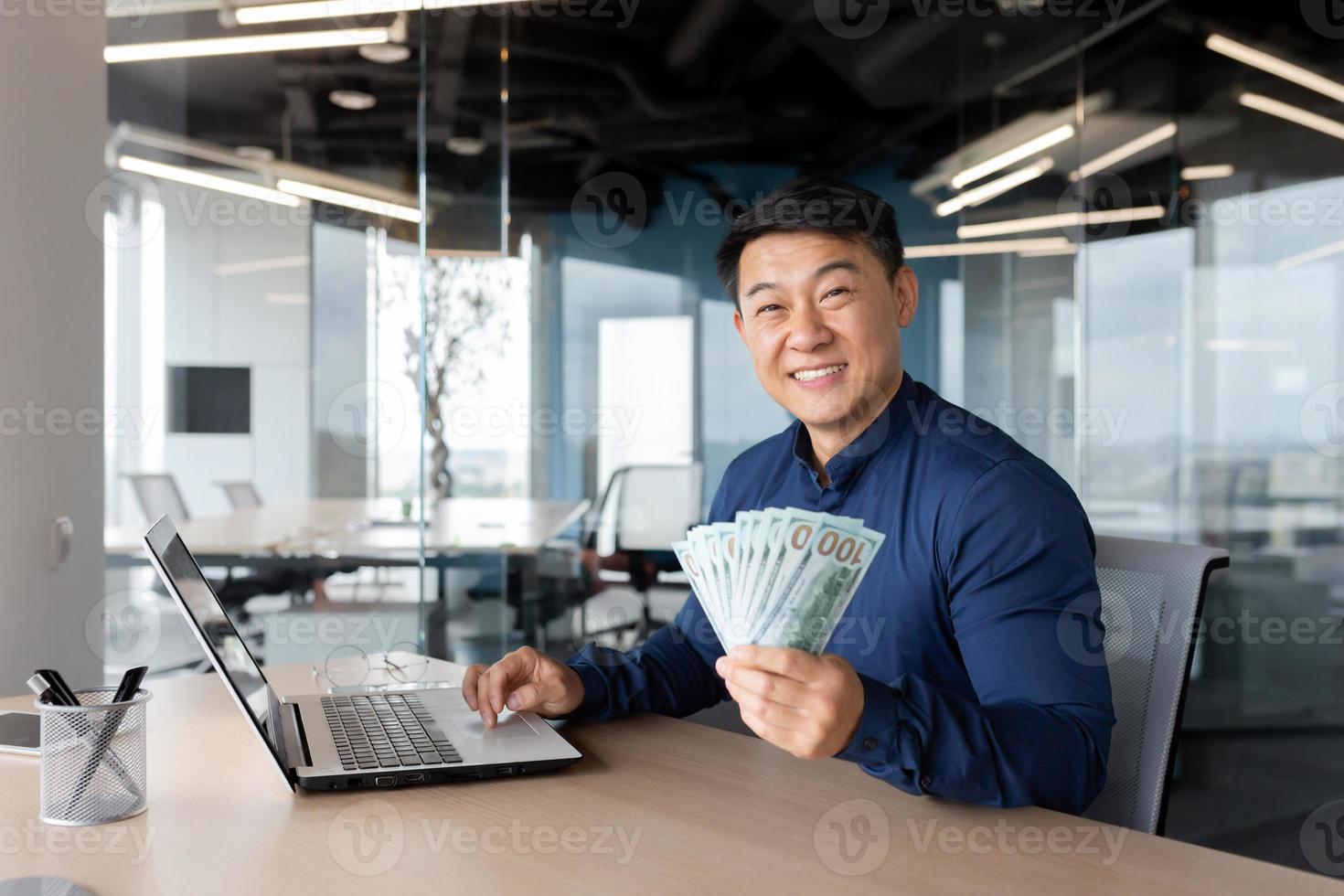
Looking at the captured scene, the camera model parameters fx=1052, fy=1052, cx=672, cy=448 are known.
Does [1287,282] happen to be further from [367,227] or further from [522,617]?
[367,227]

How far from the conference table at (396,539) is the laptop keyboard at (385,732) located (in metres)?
2.22

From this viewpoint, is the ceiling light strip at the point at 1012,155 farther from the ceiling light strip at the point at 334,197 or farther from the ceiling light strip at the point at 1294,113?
the ceiling light strip at the point at 334,197

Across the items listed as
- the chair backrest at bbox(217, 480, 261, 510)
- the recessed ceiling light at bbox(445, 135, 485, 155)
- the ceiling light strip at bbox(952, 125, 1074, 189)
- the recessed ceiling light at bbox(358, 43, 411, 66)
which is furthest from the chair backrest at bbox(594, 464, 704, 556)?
the chair backrest at bbox(217, 480, 261, 510)

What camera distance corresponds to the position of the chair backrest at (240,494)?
20.1ft

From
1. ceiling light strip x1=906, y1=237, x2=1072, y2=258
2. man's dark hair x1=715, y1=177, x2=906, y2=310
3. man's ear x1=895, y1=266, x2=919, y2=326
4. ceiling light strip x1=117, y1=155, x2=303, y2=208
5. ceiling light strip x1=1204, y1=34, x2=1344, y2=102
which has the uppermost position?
ceiling light strip x1=117, y1=155, x2=303, y2=208

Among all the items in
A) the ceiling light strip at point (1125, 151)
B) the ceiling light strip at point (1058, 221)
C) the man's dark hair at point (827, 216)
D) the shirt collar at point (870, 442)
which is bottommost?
the shirt collar at point (870, 442)

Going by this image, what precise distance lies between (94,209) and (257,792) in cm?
151

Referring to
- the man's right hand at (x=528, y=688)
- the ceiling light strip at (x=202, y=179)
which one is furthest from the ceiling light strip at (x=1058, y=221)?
the ceiling light strip at (x=202, y=179)

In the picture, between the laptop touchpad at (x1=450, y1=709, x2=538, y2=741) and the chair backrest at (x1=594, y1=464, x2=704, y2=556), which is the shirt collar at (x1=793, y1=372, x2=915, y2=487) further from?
the chair backrest at (x1=594, y1=464, x2=704, y2=556)

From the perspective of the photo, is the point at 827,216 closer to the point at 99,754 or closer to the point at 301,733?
the point at 301,733

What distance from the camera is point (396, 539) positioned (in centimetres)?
429

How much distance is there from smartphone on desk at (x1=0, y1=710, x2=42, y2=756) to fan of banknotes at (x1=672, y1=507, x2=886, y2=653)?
88 centimetres

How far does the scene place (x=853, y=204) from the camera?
1.52 metres

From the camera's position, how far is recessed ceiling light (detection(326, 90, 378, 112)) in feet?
21.2
